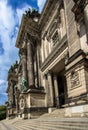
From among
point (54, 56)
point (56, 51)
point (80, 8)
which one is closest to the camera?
point (80, 8)

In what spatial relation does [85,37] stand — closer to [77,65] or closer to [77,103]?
[77,65]

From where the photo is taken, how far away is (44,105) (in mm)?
24031

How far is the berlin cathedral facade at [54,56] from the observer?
11.9 meters

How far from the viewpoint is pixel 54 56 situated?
869 inches

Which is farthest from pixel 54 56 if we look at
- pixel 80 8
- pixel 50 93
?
pixel 80 8

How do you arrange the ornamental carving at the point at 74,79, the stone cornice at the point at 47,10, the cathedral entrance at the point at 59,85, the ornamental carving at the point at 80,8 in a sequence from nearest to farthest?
1. the ornamental carving at the point at 74,79
2. the ornamental carving at the point at 80,8
3. the cathedral entrance at the point at 59,85
4. the stone cornice at the point at 47,10

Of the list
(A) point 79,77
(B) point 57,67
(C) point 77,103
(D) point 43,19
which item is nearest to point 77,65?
(A) point 79,77

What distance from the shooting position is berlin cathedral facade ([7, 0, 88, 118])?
39.0 feet

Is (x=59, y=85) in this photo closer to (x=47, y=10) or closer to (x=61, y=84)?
(x=61, y=84)

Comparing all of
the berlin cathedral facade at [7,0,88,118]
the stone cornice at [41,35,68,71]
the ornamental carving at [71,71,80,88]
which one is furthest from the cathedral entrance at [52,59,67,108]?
the ornamental carving at [71,71,80,88]

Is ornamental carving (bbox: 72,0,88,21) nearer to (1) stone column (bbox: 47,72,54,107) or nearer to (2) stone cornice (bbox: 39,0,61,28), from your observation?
(2) stone cornice (bbox: 39,0,61,28)

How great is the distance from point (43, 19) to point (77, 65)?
1624cm

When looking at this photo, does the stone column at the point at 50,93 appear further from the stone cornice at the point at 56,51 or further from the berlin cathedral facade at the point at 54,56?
the stone cornice at the point at 56,51

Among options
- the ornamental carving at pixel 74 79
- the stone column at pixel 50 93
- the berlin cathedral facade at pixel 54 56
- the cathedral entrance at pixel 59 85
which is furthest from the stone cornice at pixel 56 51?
the ornamental carving at pixel 74 79
